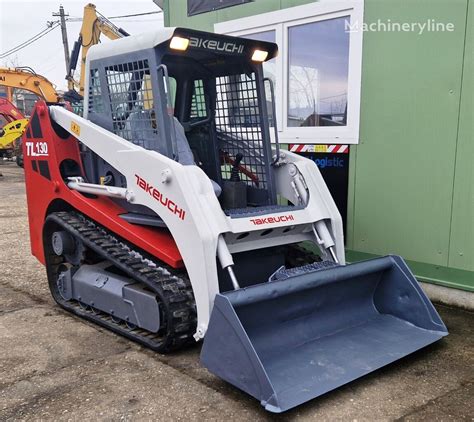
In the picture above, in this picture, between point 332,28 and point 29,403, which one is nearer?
point 29,403

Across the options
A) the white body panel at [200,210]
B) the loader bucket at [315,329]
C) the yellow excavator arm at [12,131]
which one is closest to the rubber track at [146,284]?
the white body panel at [200,210]

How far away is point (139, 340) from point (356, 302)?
155 cm

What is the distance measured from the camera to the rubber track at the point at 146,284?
11.2 feet

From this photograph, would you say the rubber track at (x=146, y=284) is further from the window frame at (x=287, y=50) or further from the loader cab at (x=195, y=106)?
the window frame at (x=287, y=50)

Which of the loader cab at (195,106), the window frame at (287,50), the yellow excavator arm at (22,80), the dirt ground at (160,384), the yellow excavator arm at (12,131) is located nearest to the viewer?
the dirt ground at (160,384)

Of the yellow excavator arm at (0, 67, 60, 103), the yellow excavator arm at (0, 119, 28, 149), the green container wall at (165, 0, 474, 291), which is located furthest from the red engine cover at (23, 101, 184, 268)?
the yellow excavator arm at (0, 119, 28, 149)

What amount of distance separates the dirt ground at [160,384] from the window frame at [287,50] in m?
1.89

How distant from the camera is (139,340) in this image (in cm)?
372

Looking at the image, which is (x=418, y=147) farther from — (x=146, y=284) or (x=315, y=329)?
(x=146, y=284)

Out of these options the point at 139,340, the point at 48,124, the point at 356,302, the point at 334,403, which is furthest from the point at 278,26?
the point at 334,403

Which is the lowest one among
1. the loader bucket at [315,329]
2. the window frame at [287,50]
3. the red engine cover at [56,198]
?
the loader bucket at [315,329]

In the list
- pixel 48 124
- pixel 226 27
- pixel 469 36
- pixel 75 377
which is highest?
pixel 226 27

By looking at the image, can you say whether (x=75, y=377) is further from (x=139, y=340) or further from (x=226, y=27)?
(x=226, y=27)

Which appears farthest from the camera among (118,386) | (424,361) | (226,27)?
(226,27)
